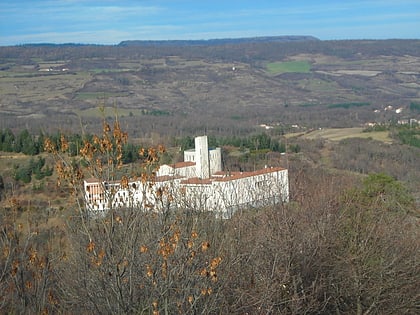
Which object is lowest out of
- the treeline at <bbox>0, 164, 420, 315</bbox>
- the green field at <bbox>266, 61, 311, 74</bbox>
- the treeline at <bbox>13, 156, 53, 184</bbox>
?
the green field at <bbox>266, 61, 311, 74</bbox>

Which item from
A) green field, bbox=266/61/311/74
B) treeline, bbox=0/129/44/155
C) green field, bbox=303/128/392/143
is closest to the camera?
treeline, bbox=0/129/44/155

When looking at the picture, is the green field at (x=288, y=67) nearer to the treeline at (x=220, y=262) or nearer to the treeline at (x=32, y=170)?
the treeline at (x=32, y=170)

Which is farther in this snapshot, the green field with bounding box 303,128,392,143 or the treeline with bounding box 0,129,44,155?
the green field with bounding box 303,128,392,143

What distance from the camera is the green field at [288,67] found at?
421 ft

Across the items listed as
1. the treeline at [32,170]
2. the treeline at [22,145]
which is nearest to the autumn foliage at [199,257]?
the treeline at [32,170]

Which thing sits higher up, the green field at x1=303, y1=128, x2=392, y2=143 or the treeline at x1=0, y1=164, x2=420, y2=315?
the treeline at x1=0, y1=164, x2=420, y2=315

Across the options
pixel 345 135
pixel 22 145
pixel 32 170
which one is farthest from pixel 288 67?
pixel 32 170

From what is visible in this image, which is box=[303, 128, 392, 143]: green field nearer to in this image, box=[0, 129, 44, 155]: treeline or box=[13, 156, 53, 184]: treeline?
box=[0, 129, 44, 155]: treeline

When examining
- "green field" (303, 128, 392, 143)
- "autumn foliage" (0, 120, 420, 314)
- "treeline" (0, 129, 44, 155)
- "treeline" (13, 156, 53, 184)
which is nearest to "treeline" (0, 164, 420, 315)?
"autumn foliage" (0, 120, 420, 314)

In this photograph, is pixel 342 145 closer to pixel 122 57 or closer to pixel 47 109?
pixel 47 109

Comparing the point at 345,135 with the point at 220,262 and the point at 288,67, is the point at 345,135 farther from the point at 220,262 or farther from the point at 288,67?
the point at 288,67

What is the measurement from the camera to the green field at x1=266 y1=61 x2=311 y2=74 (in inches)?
5054

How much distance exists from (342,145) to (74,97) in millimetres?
47084

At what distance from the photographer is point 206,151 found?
29734 mm
